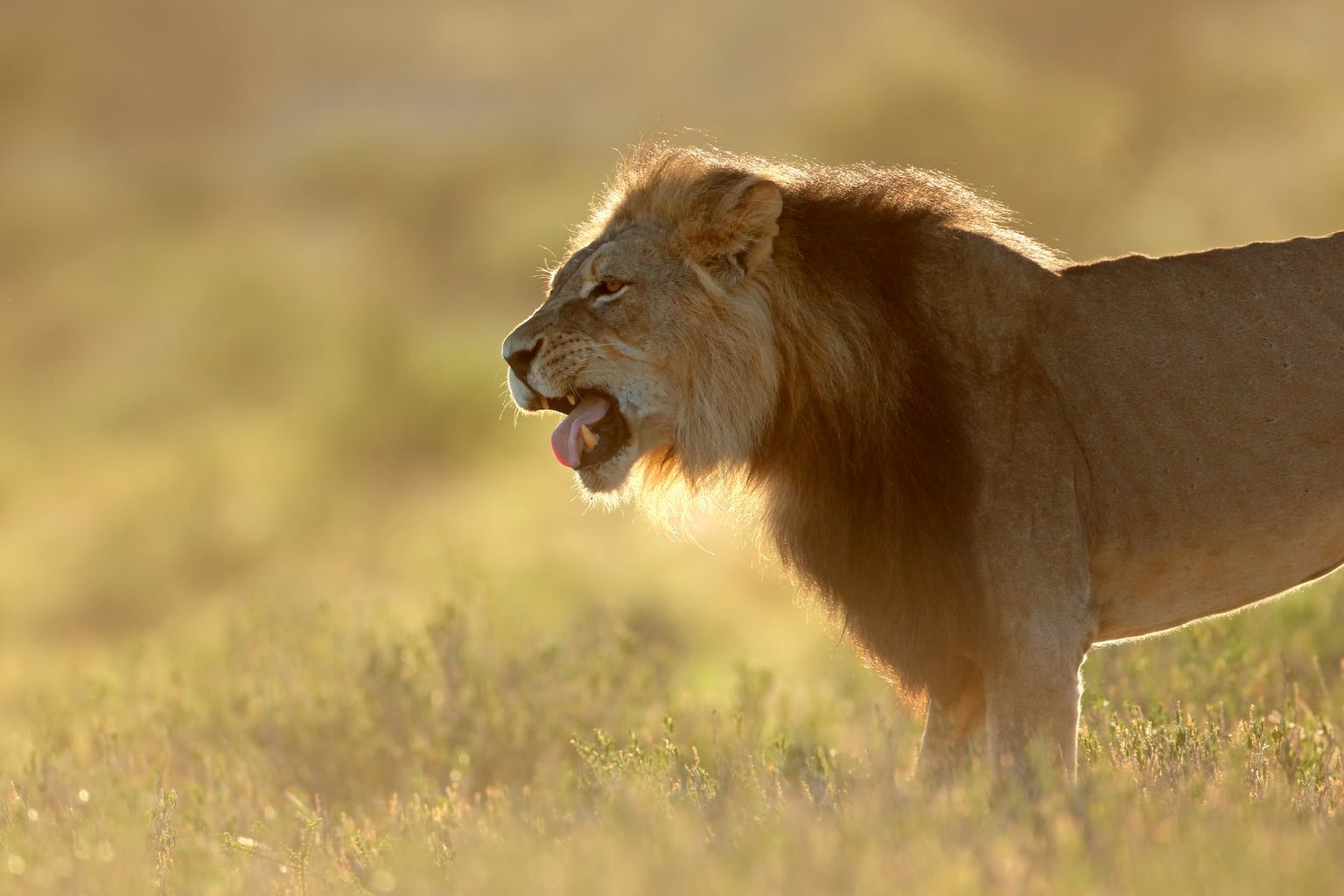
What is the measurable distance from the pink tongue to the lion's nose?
19cm

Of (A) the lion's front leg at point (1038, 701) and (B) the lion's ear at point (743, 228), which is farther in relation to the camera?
(B) the lion's ear at point (743, 228)

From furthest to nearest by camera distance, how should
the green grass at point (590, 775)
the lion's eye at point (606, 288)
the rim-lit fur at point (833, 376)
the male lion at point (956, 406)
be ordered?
the lion's eye at point (606, 288) < the rim-lit fur at point (833, 376) < the male lion at point (956, 406) < the green grass at point (590, 775)

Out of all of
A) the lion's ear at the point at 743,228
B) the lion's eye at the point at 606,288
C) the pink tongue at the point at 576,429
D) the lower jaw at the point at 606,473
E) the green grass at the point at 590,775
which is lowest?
the green grass at the point at 590,775

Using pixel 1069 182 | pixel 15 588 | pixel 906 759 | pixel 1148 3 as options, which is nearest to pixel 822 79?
pixel 1148 3

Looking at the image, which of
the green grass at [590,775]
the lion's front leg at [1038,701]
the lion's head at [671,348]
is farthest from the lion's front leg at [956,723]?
the lion's head at [671,348]

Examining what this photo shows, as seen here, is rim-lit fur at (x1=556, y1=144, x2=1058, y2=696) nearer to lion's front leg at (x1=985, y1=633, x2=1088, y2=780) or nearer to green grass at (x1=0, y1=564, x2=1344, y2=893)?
lion's front leg at (x1=985, y1=633, x2=1088, y2=780)

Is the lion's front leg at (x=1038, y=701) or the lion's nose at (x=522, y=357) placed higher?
the lion's nose at (x=522, y=357)

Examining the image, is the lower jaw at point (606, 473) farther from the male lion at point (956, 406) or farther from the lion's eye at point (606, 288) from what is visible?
the lion's eye at point (606, 288)

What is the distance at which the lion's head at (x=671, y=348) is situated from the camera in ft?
16.6

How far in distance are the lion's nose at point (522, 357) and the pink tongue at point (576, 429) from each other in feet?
0.63

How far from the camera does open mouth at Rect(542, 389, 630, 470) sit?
16.6ft

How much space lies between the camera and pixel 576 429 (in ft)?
16.6

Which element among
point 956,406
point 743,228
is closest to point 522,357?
point 743,228

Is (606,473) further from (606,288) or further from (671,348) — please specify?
(606,288)
